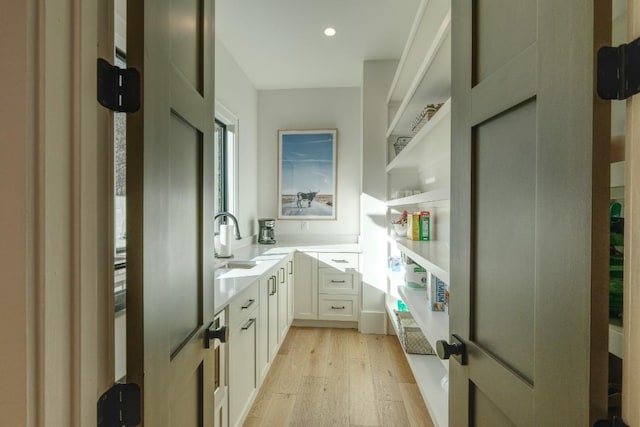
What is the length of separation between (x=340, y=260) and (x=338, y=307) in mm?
507

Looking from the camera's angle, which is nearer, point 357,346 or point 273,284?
point 273,284

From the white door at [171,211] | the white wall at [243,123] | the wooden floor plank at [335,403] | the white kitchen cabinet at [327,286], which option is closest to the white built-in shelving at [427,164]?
the white kitchen cabinet at [327,286]

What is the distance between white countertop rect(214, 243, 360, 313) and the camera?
5.03ft

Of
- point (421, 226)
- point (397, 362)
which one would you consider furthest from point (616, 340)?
point (397, 362)

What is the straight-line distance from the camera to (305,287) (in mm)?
3420

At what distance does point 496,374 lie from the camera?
75 cm

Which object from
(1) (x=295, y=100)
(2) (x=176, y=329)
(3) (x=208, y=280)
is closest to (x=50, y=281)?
(2) (x=176, y=329)

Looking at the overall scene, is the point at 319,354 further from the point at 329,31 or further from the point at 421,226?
the point at 329,31

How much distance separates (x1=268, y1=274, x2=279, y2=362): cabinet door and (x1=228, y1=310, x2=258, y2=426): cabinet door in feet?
1.32

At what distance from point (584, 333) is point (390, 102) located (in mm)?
3053

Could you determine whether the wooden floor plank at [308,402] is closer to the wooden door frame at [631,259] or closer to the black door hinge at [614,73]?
the wooden door frame at [631,259]

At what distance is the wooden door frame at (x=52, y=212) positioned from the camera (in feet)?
1.59

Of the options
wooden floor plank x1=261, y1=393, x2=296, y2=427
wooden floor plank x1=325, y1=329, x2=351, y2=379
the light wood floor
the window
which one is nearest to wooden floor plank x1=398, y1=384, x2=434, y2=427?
the light wood floor

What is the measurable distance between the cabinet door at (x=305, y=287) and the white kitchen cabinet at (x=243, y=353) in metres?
1.36
